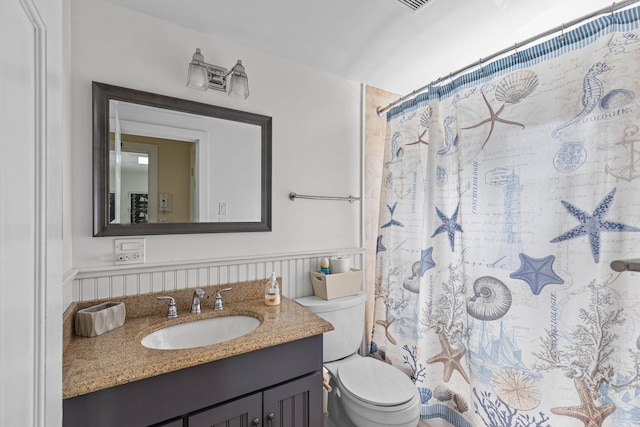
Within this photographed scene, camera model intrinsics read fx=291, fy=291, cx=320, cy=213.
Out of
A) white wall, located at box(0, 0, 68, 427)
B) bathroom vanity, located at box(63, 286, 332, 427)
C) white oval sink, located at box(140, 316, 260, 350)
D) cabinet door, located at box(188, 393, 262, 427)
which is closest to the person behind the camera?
white wall, located at box(0, 0, 68, 427)

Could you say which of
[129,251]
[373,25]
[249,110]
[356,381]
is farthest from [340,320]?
[373,25]

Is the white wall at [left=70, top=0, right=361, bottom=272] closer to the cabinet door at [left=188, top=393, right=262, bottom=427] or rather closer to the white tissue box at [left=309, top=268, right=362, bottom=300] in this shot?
the white tissue box at [left=309, top=268, right=362, bottom=300]

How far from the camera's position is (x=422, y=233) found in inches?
67.6

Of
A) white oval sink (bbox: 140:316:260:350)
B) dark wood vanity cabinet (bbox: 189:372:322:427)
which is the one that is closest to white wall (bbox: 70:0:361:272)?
white oval sink (bbox: 140:316:260:350)

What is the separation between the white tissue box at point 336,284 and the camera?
1.70 m

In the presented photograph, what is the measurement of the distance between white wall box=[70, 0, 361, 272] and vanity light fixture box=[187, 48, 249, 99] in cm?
7

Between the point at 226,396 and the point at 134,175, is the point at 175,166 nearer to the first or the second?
the point at 134,175

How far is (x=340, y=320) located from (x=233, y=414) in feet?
2.61

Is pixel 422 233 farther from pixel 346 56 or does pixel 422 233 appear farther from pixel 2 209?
→ pixel 2 209

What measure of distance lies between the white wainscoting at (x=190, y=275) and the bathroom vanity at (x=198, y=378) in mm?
159

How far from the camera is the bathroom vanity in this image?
2.88 feet

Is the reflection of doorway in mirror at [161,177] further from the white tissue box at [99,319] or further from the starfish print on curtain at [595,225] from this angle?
the starfish print on curtain at [595,225]

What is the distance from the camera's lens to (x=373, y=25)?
1.44m

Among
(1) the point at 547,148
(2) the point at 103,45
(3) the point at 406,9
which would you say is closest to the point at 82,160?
(2) the point at 103,45
